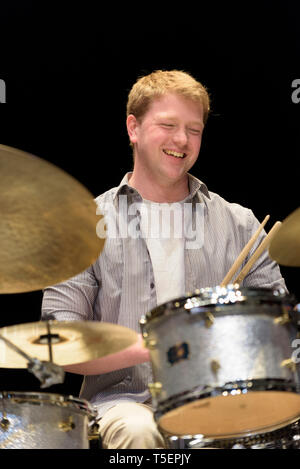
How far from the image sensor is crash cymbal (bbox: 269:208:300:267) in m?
2.24

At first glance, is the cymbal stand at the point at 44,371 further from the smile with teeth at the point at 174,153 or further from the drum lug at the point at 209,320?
the smile with teeth at the point at 174,153

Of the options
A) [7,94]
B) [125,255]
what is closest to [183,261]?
[125,255]

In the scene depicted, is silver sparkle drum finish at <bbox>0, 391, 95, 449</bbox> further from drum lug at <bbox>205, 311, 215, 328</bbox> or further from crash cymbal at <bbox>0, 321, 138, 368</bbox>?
drum lug at <bbox>205, 311, 215, 328</bbox>

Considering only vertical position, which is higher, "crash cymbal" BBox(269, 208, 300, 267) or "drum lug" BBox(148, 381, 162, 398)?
"crash cymbal" BBox(269, 208, 300, 267)

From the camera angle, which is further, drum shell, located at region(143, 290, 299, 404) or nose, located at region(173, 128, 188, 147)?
nose, located at region(173, 128, 188, 147)

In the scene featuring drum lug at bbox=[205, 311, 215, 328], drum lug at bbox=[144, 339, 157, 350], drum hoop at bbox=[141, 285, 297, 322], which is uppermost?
drum hoop at bbox=[141, 285, 297, 322]

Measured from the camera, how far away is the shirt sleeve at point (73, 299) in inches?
107

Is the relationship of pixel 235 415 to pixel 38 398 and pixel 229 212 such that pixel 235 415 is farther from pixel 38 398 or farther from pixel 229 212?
pixel 229 212

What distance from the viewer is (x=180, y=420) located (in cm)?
206

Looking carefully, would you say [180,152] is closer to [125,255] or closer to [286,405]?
[125,255]

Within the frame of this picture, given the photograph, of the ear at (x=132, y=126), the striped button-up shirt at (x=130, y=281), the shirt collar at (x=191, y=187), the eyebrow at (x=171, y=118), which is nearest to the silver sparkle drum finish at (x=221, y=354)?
the striped button-up shirt at (x=130, y=281)

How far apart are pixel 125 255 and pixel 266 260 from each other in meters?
0.53

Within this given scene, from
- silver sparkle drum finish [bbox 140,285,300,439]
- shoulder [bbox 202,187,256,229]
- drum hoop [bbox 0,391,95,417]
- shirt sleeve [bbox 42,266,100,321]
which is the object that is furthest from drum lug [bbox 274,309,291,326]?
shoulder [bbox 202,187,256,229]
